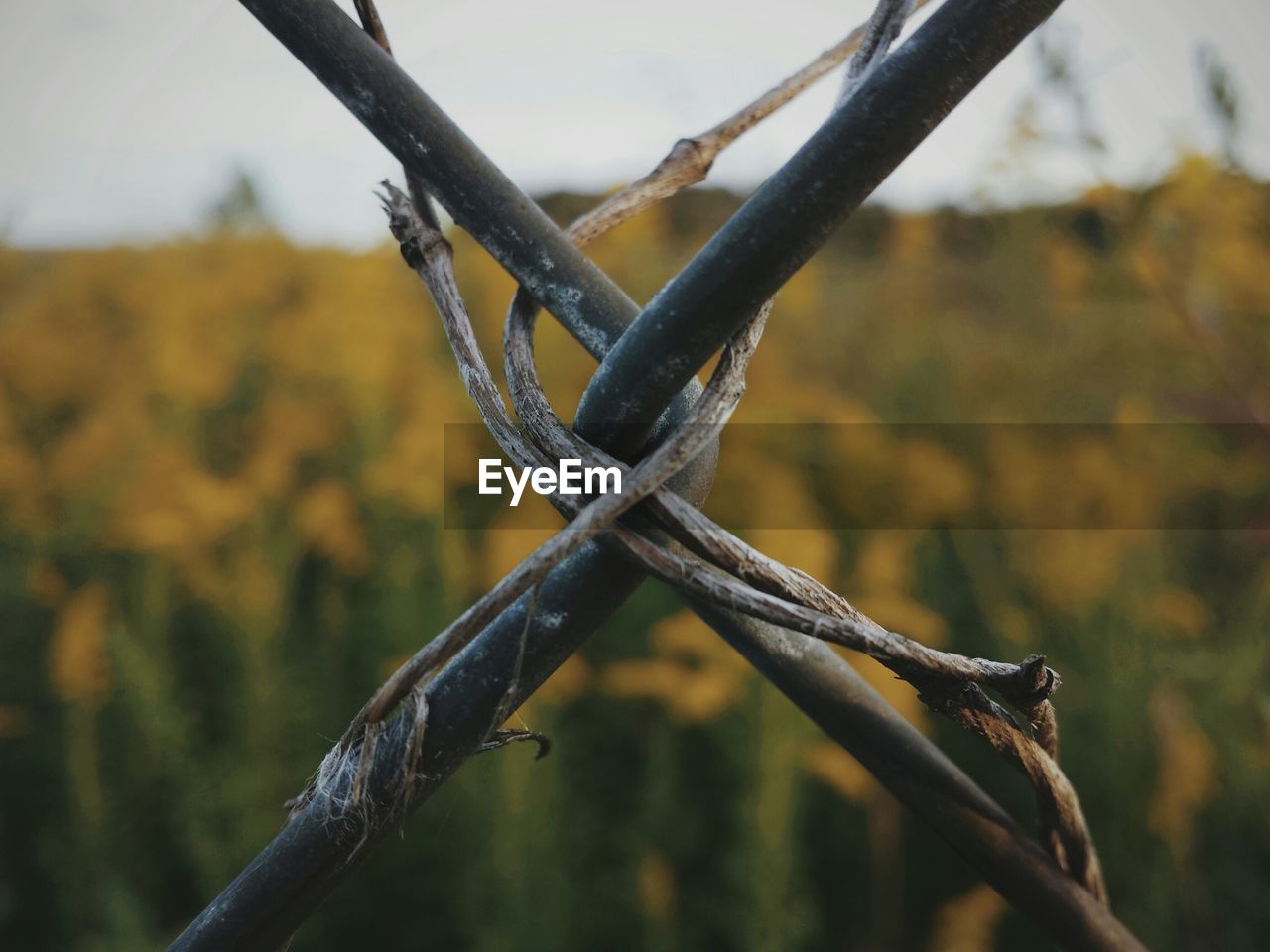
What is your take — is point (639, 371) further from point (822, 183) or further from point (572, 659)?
point (572, 659)

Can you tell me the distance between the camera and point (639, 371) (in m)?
0.20

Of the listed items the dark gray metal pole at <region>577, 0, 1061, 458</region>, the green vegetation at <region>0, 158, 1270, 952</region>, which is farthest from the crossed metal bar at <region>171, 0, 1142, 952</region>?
the green vegetation at <region>0, 158, 1270, 952</region>

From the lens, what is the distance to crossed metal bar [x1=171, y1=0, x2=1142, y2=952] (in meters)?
0.18

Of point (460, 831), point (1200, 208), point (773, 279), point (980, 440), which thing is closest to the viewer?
point (773, 279)

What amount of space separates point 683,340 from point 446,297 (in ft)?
0.21

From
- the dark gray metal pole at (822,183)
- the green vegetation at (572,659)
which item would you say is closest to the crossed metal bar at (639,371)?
the dark gray metal pole at (822,183)

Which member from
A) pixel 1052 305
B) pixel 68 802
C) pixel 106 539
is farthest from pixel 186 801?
pixel 1052 305

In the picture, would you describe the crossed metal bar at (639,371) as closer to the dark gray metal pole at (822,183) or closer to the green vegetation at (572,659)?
the dark gray metal pole at (822,183)

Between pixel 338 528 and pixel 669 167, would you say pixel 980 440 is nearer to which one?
pixel 338 528

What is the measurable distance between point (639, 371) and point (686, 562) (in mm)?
40

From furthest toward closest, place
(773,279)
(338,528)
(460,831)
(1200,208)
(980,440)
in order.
A: (980,440) < (338,528) < (460,831) < (1200,208) < (773,279)

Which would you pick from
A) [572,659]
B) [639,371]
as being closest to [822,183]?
[639,371]

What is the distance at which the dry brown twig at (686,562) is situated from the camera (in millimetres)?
193

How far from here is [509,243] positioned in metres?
0.21
